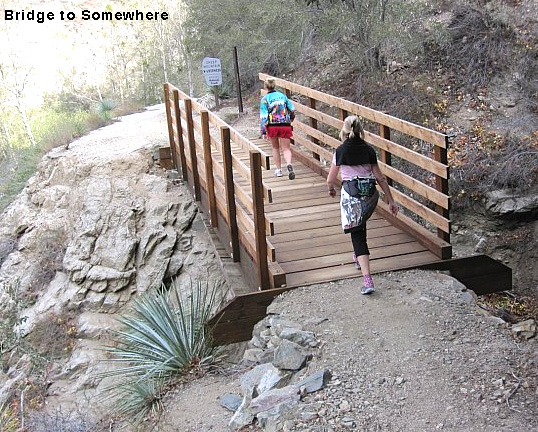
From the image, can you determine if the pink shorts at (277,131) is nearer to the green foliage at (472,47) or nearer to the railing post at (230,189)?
the railing post at (230,189)

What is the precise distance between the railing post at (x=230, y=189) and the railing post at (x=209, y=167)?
3.04 feet

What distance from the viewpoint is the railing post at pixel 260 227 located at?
Answer: 6117 millimetres

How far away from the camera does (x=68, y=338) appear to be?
995cm

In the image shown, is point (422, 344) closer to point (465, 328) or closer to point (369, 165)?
point (465, 328)

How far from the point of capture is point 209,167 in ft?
26.8

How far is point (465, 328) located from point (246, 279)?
2.53 m

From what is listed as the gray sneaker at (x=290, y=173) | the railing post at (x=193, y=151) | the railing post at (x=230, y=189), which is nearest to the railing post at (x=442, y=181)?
the railing post at (x=230, y=189)

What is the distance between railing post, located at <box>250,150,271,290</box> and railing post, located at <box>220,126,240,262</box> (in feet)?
2.80

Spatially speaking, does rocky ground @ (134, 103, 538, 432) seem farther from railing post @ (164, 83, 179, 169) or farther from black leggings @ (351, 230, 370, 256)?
railing post @ (164, 83, 179, 169)

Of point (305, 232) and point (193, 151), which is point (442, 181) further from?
point (193, 151)

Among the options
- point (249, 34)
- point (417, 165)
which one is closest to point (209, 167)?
point (417, 165)

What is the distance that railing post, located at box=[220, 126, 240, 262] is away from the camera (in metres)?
6.96

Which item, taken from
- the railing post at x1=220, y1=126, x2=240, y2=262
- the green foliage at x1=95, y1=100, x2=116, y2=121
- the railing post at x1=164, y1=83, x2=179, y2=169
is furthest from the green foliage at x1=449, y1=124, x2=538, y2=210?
the green foliage at x1=95, y1=100, x2=116, y2=121

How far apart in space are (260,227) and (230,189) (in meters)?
1.06
